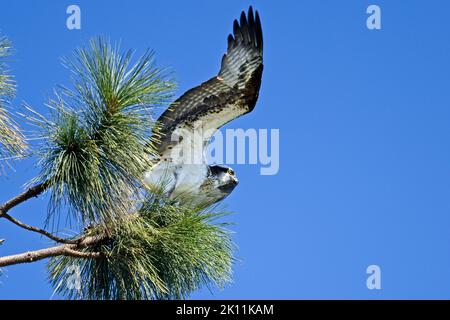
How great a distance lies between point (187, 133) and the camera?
20.0ft

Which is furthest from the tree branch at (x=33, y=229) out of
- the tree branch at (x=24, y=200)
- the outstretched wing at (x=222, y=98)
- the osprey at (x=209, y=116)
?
the outstretched wing at (x=222, y=98)

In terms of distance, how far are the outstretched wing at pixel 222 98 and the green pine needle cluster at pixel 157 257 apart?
1.00 metres

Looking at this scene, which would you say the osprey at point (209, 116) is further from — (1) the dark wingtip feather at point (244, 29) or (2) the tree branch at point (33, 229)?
(2) the tree branch at point (33, 229)

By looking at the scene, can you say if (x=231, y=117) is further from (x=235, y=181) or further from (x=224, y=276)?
(x=224, y=276)

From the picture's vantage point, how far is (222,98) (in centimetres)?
620

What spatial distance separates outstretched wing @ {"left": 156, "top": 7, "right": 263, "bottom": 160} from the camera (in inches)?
239

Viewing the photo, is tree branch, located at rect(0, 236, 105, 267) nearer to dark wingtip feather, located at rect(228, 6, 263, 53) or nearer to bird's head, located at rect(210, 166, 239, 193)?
bird's head, located at rect(210, 166, 239, 193)

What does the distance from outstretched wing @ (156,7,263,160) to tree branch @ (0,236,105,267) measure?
1125mm

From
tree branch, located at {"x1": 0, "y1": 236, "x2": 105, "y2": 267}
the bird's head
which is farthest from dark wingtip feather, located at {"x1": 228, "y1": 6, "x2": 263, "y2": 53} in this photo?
tree branch, located at {"x1": 0, "y1": 236, "x2": 105, "y2": 267}

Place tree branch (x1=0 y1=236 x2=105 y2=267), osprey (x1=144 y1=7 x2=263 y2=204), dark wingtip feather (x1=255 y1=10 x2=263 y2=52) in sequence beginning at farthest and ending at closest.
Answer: dark wingtip feather (x1=255 y1=10 x2=263 y2=52) → osprey (x1=144 y1=7 x2=263 y2=204) → tree branch (x1=0 y1=236 x2=105 y2=267)

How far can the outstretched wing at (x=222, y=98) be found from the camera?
6074mm

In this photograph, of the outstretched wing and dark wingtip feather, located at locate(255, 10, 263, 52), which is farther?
dark wingtip feather, located at locate(255, 10, 263, 52)

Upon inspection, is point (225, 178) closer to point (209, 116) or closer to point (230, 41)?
point (209, 116)
